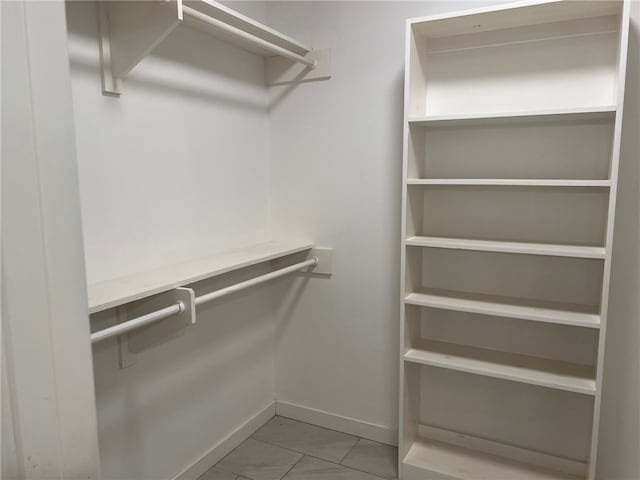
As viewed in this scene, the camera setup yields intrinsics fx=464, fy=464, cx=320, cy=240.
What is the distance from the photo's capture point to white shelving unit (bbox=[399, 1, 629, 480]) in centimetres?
172

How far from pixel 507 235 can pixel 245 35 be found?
1.31 m

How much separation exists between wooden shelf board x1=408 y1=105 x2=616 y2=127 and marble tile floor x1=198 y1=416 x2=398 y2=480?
1.51 m

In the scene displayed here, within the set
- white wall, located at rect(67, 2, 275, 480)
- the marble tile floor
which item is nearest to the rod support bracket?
white wall, located at rect(67, 2, 275, 480)

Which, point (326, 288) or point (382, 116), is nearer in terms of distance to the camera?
point (382, 116)

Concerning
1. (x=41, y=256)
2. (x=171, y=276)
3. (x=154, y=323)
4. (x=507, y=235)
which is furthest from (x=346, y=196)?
(x=41, y=256)

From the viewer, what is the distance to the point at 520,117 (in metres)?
1.69

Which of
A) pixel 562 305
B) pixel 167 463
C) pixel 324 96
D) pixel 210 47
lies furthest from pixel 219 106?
pixel 562 305

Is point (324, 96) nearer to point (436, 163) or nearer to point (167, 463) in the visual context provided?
point (436, 163)

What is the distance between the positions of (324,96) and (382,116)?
0.32 m

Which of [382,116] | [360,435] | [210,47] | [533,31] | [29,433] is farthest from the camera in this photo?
[360,435]

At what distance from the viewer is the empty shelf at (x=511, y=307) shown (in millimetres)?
1670

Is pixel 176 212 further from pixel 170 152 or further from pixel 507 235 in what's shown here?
pixel 507 235

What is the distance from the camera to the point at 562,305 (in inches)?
72.1

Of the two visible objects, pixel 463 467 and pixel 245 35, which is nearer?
pixel 245 35
